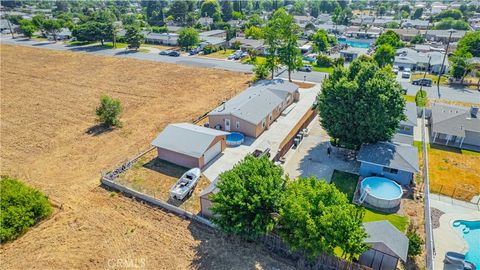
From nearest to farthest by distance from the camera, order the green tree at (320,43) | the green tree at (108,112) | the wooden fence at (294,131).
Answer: the wooden fence at (294,131), the green tree at (108,112), the green tree at (320,43)

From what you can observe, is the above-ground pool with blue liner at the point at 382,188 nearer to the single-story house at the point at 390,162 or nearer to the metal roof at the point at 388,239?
the single-story house at the point at 390,162

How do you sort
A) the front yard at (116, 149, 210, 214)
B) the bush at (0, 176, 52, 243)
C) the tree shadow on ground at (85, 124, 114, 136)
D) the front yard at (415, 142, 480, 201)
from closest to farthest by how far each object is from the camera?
the bush at (0, 176, 52, 243), the front yard at (116, 149, 210, 214), the front yard at (415, 142, 480, 201), the tree shadow on ground at (85, 124, 114, 136)

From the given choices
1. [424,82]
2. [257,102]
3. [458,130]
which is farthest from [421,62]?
[257,102]

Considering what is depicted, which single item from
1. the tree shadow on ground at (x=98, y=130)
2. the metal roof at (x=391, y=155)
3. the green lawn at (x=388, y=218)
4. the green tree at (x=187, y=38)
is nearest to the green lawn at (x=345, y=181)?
the metal roof at (x=391, y=155)

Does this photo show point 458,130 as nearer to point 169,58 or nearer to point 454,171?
point 454,171

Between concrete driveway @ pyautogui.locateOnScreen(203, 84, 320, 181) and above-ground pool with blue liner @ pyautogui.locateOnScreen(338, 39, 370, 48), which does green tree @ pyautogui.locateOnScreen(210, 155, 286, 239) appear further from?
above-ground pool with blue liner @ pyautogui.locateOnScreen(338, 39, 370, 48)

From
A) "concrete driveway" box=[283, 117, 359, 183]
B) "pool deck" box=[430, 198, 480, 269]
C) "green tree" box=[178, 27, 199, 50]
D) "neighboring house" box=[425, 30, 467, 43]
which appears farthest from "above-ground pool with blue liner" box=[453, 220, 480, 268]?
"neighboring house" box=[425, 30, 467, 43]
